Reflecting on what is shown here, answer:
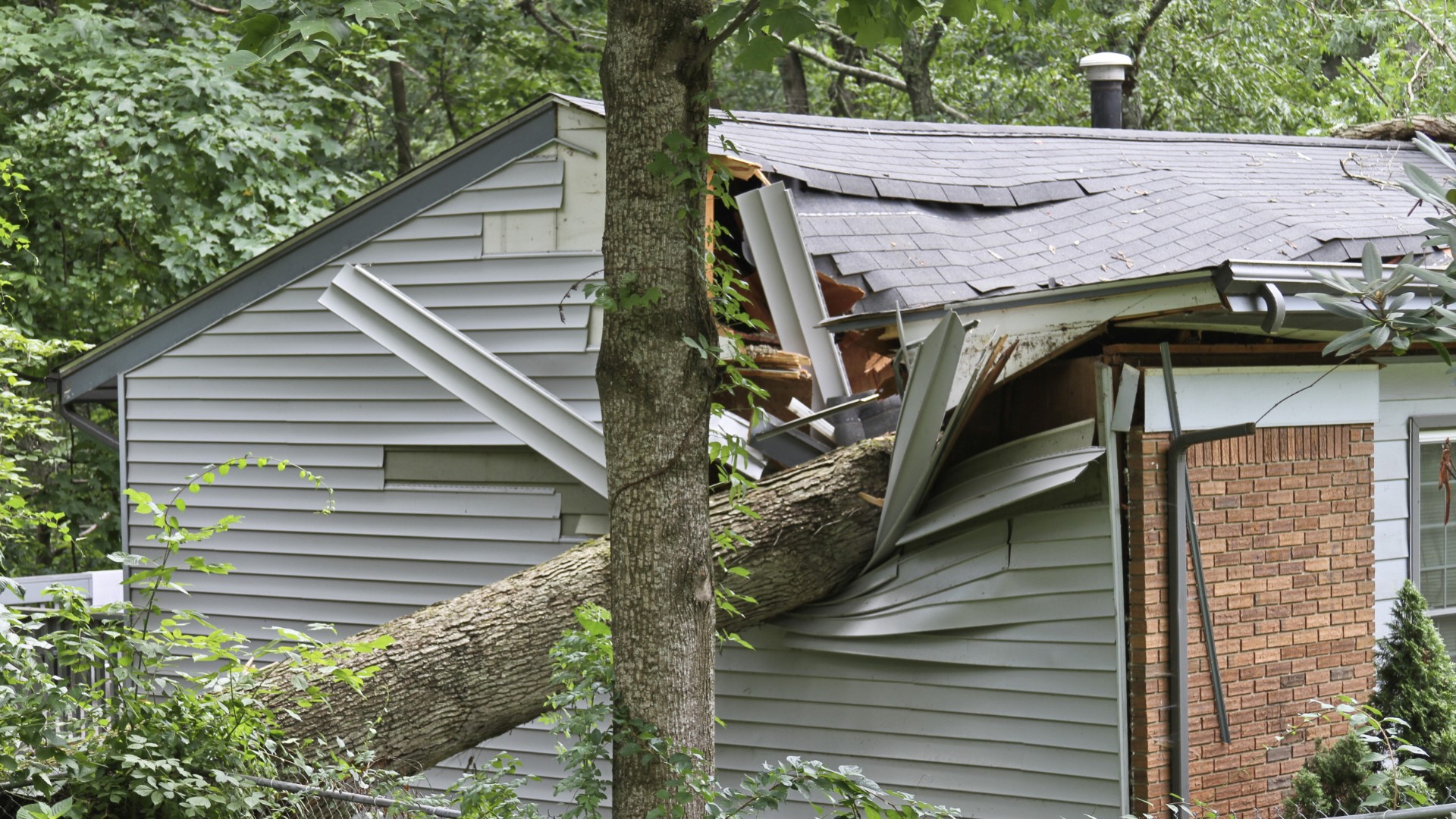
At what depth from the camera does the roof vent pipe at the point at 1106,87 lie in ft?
40.0

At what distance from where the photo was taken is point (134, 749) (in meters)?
4.52

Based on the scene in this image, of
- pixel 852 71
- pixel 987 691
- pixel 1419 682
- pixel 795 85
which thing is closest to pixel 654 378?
pixel 987 691

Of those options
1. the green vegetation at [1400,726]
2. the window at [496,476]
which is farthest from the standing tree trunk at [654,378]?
the window at [496,476]

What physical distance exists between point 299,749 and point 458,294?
3.31 metres

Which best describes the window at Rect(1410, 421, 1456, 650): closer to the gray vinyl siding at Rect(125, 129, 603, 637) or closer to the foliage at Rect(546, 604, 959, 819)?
the foliage at Rect(546, 604, 959, 819)

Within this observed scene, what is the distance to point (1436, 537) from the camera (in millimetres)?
7055

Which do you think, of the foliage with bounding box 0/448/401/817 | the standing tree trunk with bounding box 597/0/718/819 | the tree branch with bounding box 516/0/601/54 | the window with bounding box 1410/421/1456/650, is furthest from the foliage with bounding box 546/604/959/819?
the tree branch with bounding box 516/0/601/54

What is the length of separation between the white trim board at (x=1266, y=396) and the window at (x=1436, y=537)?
92 centimetres

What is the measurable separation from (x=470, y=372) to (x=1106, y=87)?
24.8 feet

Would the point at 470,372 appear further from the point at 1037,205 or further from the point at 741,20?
Answer: the point at 741,20

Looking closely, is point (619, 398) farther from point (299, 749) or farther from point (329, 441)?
point (329, 441)

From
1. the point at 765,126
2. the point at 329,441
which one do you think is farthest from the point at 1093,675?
the point at 329,441

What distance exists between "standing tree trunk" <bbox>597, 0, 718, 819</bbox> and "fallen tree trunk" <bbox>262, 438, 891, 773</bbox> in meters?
2.29

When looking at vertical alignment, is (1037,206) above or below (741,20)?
above
